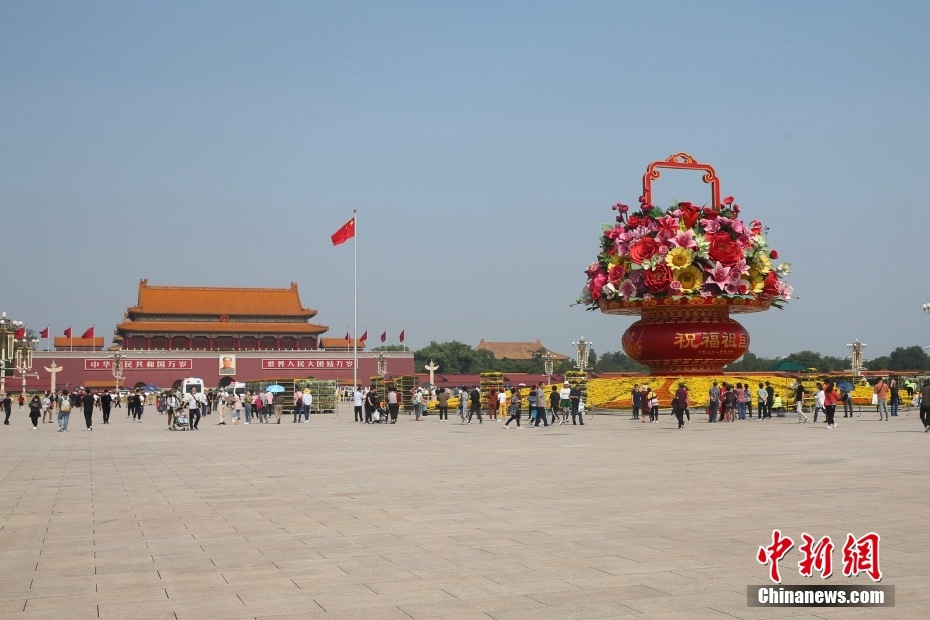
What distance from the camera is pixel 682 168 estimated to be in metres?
34.3

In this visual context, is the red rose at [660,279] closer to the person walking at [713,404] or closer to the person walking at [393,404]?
the person walking at [713,404]

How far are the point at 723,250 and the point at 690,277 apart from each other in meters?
1.35

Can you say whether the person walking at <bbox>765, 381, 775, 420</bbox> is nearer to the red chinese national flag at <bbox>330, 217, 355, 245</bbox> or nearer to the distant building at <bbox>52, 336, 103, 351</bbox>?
the red chinese national flag at <bbox>330, 217, 355, 245</bbox>

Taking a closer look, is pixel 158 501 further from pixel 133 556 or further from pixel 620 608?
pixel 620 608

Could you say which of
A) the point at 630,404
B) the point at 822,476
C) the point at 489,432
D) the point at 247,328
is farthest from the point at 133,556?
the point at 247,328

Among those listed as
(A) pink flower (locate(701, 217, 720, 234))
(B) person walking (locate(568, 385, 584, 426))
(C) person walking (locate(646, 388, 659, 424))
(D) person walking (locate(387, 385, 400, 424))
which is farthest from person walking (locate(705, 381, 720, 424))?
(D) person walking (locate(387, 385, 400, 424))

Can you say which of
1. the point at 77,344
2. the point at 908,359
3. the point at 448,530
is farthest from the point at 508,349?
the point at 448,530

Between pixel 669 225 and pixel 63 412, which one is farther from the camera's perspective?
pixel 669 225

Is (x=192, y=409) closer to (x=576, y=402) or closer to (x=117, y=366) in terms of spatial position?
(x=576, y=402)

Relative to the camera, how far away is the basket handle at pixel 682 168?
3388 cm

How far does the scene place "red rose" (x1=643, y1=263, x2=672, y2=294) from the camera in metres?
31.5

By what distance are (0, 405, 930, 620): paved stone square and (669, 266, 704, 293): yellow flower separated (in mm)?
15320

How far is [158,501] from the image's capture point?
10.6 metres

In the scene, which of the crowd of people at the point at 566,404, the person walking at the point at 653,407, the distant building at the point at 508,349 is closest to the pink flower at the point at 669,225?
the crowd of people at the point at 566,404
